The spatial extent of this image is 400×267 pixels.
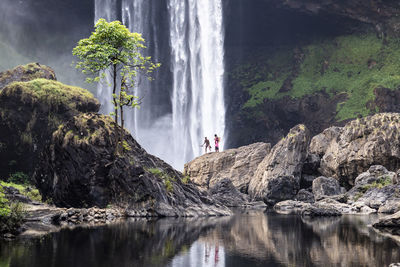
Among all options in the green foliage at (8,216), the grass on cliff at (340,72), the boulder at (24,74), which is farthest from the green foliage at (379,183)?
the grass on cliff at (340,72)

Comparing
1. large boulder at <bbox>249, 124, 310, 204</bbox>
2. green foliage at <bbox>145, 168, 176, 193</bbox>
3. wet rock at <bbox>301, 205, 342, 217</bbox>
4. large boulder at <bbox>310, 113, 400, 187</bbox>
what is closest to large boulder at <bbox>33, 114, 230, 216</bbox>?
green foliage at <bbox>145, 168, 176, 193</bbox>

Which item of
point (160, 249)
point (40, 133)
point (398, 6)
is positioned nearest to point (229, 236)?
point (160, 249)

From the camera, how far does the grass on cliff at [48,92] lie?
27.3 metres

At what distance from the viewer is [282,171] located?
32.8 m

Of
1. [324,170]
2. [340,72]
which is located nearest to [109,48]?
[324,170]

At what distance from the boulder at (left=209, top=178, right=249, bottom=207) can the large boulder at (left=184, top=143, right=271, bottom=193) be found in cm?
438

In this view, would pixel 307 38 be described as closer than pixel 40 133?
No

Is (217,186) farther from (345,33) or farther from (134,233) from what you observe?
(345,33)

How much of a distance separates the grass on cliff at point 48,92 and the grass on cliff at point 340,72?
117ft

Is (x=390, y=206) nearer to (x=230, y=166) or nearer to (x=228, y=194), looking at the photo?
(x=228, y=194)

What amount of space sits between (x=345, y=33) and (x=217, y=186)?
142ft

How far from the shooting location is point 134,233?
498 inches

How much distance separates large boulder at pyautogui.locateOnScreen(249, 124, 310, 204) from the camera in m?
29.9

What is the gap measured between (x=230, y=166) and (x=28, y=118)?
18306mm
